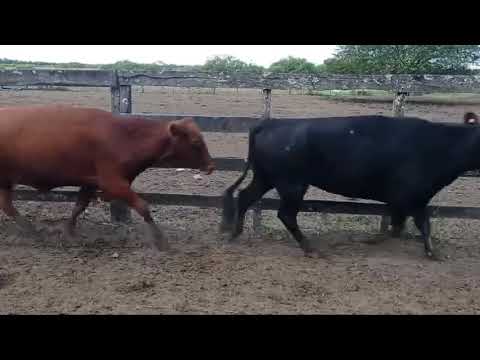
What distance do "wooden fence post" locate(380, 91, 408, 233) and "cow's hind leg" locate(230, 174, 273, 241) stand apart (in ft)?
4.75

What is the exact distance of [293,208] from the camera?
5.46 m

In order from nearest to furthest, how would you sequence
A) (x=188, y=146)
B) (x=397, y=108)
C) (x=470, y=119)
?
(x=188, y=146), (x=470, y=119), (x=397, y=108)

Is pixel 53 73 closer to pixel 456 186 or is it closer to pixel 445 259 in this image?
pixel 445 259

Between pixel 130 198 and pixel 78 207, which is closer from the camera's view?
pixel 130 198

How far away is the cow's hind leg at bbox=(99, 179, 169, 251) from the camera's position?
5.34 metres

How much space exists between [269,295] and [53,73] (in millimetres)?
3561

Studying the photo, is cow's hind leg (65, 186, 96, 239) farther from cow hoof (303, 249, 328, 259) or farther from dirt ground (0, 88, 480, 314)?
cow hoof (303, 249, 328, 259)

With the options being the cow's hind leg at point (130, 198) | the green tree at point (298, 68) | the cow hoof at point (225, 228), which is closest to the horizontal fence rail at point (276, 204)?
the cow hoof at point (225, 228)

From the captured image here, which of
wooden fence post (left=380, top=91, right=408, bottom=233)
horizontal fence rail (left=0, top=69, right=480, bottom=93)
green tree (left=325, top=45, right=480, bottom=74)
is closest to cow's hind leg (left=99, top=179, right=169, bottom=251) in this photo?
horizontal fence rail (left=0, top=69, right=480, bottom=93)

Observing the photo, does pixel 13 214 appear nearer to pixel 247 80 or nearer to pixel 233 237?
pixel 233 237

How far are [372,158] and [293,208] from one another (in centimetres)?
97

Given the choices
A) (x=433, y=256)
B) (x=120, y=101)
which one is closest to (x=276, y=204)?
(x=433, y=256)

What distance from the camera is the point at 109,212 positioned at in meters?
6.56

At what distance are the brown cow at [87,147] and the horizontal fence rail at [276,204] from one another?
1.55 ft
